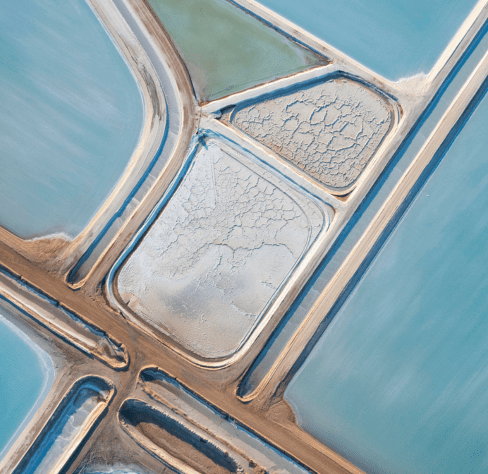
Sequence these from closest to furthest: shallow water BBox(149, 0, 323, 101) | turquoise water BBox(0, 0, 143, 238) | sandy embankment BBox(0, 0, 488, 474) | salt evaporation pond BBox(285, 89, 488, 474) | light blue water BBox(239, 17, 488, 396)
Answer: sandy embankment BBox(0, 0, 488, 474), light blue water BBox(239, 17, 488, 396), salt evaporation pond BBox(285, 89, 488, 474), turquoise water BBox(0, 0, 143, 238), shallow water BBox(149, 0, 323, 101)

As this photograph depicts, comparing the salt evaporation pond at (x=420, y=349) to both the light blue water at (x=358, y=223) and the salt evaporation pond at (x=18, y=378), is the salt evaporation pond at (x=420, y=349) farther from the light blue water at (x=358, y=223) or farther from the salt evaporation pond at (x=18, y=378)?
the salt evaporation pond at (x=18, y=378)

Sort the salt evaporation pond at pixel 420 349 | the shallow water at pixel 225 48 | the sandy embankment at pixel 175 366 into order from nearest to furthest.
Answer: the sandy embankment at pixel 175 366, the salt evaporation pond at pixel 420 349, the shallow water at pixel 225 48

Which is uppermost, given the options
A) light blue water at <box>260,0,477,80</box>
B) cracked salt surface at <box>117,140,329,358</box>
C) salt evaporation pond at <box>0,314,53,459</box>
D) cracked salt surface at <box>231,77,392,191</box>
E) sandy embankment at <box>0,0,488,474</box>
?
light blue water at <box>260,0,477,80</box>

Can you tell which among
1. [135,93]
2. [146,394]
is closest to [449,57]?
[135,93]

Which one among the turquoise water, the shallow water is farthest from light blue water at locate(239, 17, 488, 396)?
the turquoise water

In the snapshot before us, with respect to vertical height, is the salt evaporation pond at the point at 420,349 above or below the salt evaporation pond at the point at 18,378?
above

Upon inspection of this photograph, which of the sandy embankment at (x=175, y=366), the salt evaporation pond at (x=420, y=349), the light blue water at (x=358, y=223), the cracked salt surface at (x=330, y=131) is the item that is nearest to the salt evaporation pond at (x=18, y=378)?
the sandy embankment at (x=175, y=366)

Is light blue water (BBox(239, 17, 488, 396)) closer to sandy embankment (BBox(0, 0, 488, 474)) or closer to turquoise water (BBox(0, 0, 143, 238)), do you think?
sandy embankment (BBox(0, 0, 488, 474))
